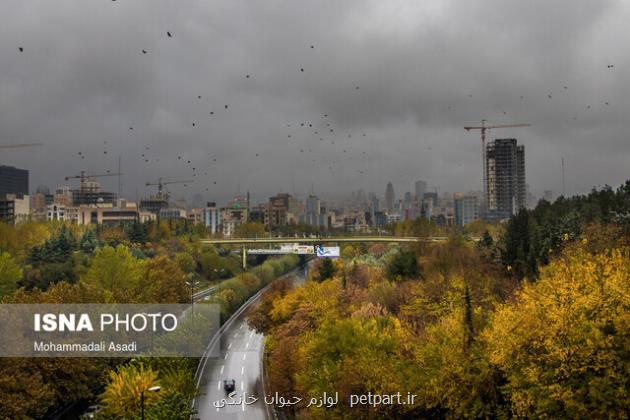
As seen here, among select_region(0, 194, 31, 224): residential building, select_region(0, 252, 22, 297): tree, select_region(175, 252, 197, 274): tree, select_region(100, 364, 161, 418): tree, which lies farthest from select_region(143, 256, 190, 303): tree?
select_region(0, 194, 31, 224): residential building

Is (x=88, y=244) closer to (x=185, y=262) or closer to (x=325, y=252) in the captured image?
(x=185, y=262)

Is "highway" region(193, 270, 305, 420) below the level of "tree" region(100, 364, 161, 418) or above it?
below

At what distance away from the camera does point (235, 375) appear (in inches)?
1700

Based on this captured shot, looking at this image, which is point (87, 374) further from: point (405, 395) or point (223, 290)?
point (223, 290)

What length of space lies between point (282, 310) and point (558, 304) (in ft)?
89.9

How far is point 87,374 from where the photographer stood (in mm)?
34406

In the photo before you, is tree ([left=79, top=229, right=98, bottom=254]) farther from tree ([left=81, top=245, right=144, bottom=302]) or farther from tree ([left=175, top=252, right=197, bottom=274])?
tree ([left=81, top=245, right=144, bottom=302])

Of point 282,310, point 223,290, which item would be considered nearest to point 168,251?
point 223,290

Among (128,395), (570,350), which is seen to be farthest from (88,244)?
(570,350)

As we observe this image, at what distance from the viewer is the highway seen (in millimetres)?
34156

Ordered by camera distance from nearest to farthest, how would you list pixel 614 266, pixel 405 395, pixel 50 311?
1. pixel 405 395
2. pixel 614 266
3. pixel 50 311

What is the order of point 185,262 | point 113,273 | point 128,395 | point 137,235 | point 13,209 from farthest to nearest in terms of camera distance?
point 13,209 < point 137,235 < point 185,262 < point 113,273 < point 128,395

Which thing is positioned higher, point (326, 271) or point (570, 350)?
point (570, 350)

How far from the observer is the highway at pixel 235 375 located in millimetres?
34156
